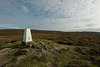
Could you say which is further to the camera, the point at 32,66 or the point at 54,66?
the point at 54,66

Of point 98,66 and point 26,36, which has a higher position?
point 26,36

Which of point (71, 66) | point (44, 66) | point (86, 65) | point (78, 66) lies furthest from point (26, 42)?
point (86, 65)

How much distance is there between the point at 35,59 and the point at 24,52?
2.35 metres

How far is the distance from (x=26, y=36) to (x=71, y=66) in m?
9.14

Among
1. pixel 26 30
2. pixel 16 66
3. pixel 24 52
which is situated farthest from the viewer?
pixel 26 30

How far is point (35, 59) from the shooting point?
5.71 metres

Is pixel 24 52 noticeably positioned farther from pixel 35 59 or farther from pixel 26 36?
pixel 26 36

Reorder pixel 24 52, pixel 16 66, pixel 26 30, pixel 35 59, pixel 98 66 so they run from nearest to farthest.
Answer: pixel 16 66
pixel 98 66
pixel 35 59
pixel 24 52
pixel 26 30

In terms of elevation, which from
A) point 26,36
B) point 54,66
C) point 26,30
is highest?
point 26,30

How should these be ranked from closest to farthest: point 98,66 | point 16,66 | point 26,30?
point 16,66
point 98,66
point 26,30

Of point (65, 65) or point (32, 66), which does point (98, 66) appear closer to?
point (65, 65)

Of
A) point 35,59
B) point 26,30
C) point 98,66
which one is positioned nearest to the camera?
point 98,66

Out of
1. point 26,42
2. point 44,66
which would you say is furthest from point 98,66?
point 26,42

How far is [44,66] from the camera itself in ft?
16.2
